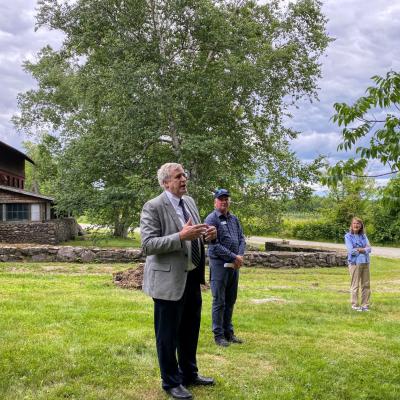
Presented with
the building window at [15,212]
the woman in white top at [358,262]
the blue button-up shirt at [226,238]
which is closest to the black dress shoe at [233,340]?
the blue button-up shirt at [226,238]

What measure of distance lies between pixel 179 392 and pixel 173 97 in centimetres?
1658

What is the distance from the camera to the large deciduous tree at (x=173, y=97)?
19.9 m

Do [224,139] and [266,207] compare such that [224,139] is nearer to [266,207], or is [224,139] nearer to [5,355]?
[266,207]

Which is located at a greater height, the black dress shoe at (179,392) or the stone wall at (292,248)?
the stone wall at (292,248)

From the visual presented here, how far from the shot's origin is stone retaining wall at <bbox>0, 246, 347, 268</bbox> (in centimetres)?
1836

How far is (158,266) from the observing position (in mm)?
4738

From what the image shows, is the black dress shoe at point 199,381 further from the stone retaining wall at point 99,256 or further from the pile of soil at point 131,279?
the stone retaining wall at point 99,256

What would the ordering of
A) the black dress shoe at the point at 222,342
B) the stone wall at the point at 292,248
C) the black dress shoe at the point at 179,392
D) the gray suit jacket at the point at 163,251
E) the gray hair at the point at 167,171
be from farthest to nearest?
the stone wall at the point at 292,248 → the black dress shoe at the point at 222,342 → the gray hair at the point at 167,171 → the black dress shoe at the point at 179,392 → the gray suit jacket at the point at 163,251

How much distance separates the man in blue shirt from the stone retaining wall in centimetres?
1233

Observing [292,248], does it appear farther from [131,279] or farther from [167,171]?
[167,171]

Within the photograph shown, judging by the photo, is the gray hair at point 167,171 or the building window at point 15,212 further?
the building window at point 15,212

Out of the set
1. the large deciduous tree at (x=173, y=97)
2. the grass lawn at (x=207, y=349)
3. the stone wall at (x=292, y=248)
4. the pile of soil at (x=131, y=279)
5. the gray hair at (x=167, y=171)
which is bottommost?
the grass lawn at (x=207, y=349)

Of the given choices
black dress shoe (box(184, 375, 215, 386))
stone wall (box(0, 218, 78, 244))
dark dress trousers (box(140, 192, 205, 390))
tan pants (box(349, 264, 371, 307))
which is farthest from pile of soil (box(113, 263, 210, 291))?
stone wall (box(0, 218, 78, 244))

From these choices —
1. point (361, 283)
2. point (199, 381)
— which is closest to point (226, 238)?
point (199, 381)
